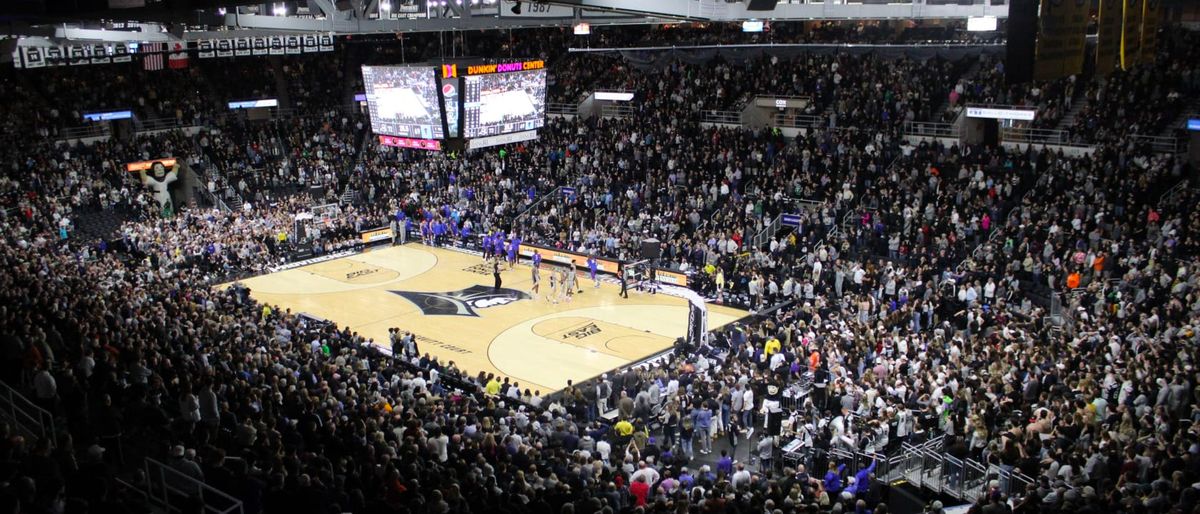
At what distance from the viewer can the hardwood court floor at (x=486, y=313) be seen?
25.7 meters

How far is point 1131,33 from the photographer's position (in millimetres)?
14273

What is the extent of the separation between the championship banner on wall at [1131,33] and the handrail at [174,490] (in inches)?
490

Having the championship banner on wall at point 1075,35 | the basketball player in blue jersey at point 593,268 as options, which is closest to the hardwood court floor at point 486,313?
the basketball player in blue jersey at point 593,268

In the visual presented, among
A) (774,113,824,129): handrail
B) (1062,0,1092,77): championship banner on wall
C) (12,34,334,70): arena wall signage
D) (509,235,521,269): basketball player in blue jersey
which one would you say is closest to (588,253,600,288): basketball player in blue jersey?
(509,235,521,269): basketball player in blue jersey

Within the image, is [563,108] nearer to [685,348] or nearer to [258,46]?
[258,46]

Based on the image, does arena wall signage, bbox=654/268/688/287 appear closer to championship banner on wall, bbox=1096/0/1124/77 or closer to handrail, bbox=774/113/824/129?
handrail, bbox=774/113/824/129

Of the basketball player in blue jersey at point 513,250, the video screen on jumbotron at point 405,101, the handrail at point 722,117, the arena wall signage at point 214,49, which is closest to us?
the video screen on jumbotron at point 405,101

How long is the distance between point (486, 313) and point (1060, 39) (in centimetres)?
2064

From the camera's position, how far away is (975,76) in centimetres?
3447

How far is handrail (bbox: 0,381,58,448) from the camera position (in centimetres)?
1130

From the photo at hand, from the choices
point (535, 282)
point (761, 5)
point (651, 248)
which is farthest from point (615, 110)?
point (761, 5)

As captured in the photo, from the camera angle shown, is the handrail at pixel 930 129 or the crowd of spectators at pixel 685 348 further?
the handrail at pixel 930 129

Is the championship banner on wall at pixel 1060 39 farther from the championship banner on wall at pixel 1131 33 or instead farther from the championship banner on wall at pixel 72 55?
the championship banner on wall at pixel 72 55

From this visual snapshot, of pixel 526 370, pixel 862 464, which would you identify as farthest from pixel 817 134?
pixel 862 464
